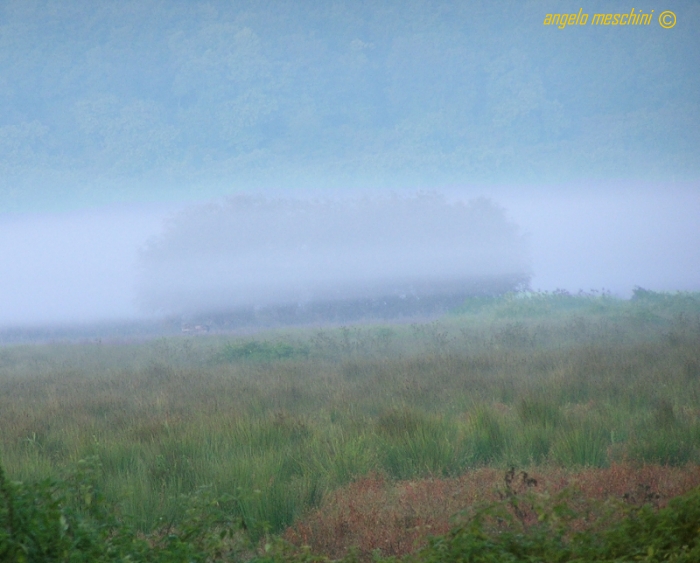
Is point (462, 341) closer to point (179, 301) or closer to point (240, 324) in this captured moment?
point (240, 324)

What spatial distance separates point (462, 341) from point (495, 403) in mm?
7639

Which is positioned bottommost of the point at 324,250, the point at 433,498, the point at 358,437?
the point at 433,498

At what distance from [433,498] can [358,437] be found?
1708mm

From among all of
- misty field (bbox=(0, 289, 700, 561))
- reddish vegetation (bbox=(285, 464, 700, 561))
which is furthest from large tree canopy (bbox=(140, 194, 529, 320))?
reddish vegetation (bbox=(285, 464, 700, 561))

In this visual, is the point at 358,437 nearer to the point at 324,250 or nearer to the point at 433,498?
the point at 433,498

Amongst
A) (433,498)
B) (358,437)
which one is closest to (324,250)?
(358,437)

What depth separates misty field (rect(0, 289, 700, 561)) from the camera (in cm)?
486

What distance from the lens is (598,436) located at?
650 cm

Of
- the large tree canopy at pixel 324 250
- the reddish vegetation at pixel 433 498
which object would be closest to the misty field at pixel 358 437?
the reddish vegetation at pixel 433 498

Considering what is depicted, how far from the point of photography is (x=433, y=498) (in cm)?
518

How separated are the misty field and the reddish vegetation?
0.02 meters

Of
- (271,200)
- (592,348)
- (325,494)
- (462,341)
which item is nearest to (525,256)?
(271,200)

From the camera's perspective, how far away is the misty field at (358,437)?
4.86 meters

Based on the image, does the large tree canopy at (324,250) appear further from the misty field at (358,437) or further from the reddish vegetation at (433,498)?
the reddish vegetation at (433,498)
